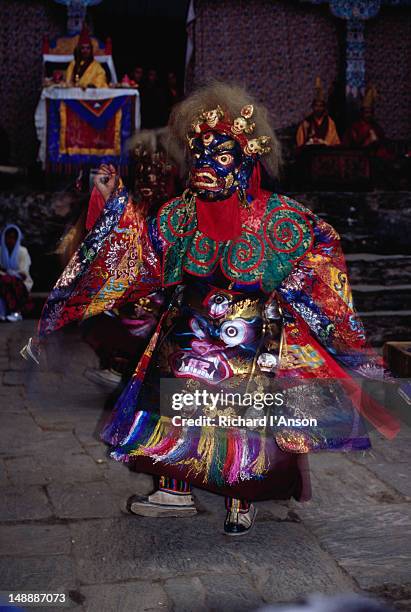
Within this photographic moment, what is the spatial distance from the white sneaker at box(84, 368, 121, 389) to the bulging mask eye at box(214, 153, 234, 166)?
2.97 m

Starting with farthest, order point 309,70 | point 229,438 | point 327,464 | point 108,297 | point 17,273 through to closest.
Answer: point 309,70 < point 17,273 < point 327,464 < point 108,297 < point 229,438

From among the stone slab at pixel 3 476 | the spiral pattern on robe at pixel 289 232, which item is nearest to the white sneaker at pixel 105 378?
the stone slab at pixel 3 476

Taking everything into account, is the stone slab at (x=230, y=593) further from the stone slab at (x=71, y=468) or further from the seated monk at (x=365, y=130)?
the seated monk at (x=365, y=130)

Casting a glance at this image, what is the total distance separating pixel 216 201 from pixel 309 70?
36.1 ft

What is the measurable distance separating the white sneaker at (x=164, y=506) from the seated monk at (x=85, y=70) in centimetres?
797

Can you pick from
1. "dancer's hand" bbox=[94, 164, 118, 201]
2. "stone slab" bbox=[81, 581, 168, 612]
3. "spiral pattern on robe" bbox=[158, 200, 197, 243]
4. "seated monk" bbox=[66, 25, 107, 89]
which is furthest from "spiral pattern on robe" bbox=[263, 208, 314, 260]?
"seated monk" bbox=[66, 25, 107, 89]

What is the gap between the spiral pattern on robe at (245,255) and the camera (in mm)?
3541

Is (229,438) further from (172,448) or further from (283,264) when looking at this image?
(283,264)

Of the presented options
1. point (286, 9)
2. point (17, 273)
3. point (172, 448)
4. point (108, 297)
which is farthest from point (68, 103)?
point (172, 448)

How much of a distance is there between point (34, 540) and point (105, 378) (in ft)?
9.73

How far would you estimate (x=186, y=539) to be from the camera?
11.1 ft

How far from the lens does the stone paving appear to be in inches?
115

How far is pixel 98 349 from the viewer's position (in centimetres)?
622

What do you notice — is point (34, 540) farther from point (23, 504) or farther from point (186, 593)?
point (186, 593)
